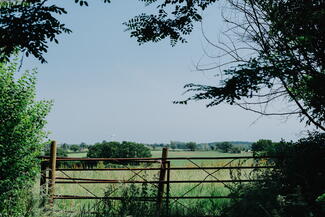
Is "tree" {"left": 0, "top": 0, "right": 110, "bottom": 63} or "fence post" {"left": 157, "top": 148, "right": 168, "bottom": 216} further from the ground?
"tree" {"left": 0, "top": 0, "right": 110, "bottom": 63}

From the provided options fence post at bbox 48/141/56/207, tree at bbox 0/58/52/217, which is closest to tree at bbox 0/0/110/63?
tree at bbox 0/58/52/217

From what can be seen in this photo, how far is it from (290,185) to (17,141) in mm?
5941

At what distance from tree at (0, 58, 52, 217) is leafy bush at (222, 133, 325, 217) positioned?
4.45m

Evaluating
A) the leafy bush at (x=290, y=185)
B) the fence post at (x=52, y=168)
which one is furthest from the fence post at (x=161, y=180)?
the fence post at (x=52, y=168)

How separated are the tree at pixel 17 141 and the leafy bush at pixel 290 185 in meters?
4.45

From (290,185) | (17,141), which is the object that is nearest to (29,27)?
(17,141)

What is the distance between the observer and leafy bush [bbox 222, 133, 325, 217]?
6.65 meters

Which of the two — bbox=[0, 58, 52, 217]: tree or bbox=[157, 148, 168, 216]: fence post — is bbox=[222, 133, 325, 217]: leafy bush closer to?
bbox=[157, 148, 168, 216]: fence post

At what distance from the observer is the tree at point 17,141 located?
705 centimetres

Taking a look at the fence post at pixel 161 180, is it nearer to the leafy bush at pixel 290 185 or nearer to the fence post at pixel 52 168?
the leafy bush at pixel 290 185

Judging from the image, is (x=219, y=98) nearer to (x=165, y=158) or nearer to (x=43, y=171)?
(x=165, y=158)

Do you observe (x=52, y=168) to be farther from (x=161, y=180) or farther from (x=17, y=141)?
(x=161, y=180)

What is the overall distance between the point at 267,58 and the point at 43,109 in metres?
4.99

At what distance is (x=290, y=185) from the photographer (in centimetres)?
718
